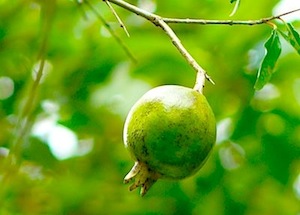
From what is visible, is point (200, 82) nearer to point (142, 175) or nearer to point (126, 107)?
point (142, 175)

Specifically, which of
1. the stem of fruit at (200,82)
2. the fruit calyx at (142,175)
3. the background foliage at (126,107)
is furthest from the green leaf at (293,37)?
the background foliage at (126,107)

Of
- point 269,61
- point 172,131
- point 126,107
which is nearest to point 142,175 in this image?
point 172,131

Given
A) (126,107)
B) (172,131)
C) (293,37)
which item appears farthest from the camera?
(126,107)

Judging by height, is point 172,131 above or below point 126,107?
above

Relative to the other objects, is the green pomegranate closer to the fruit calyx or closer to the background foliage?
the fruit calyx

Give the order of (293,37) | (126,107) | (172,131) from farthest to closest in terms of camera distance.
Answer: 1. (126,107)
2. (293,37)
3. (172,131)

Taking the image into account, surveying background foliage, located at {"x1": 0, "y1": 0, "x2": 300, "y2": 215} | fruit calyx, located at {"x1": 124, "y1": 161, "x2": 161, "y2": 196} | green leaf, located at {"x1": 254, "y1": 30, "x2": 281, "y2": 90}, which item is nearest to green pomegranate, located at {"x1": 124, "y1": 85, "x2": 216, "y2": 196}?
fruit calyx, located at {"x1": 124, "y1": 161, "x2": 161, "y2": 196}

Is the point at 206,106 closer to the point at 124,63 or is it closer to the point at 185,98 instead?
the point at 185,98
